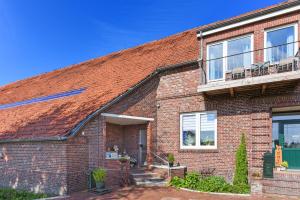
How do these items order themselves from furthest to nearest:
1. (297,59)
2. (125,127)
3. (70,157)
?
(125,127)
(70,157)
(297,59)

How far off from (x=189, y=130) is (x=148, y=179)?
2.98 metres

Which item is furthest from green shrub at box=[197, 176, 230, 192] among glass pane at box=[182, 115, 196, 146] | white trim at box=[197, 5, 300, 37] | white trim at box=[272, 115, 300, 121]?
white trim at box=[197, 5, 300, 37]

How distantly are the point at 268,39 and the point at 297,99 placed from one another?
8.69 ft

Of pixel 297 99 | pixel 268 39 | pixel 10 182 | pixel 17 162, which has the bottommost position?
pixel 10 182

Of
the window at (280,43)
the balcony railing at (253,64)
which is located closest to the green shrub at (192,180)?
the balcony railing at (253,64)

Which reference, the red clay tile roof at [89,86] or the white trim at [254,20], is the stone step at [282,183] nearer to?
the white trim at [254,20]

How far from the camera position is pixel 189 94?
1529 cm

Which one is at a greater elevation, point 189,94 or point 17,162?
point 189,94

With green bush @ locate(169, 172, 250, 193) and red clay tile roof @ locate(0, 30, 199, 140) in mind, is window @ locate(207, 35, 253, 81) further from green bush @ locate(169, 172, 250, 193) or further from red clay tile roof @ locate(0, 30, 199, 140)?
green bush @ locate(169, 172, 250, 193)

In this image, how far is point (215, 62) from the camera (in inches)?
566

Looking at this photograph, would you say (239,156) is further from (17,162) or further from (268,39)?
(17,162)

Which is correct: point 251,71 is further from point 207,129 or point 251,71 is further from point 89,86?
point 89,86

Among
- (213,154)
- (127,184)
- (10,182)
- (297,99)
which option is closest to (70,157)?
(127,184)

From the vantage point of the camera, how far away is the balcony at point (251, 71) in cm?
1198
